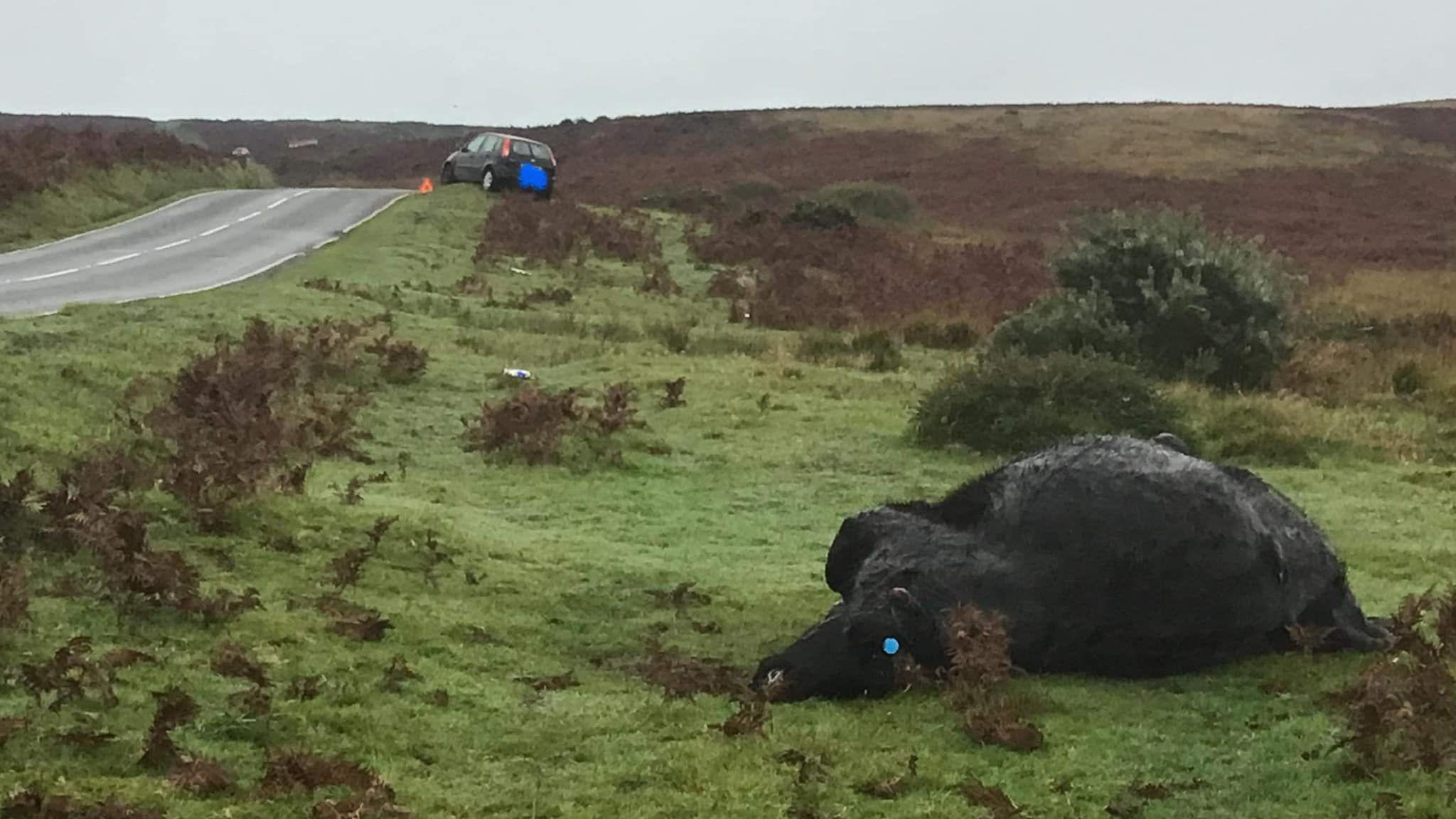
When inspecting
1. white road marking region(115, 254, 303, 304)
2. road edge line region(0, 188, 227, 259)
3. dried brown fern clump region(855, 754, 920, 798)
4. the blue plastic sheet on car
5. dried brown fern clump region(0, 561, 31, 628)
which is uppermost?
the blue plastic sheet on car

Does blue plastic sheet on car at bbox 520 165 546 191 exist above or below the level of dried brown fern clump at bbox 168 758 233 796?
Answer: above

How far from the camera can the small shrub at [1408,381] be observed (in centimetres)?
1928

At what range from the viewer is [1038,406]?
48.5 ft

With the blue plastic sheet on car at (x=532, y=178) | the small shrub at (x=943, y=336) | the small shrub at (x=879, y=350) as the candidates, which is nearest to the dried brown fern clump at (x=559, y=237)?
the blue plastic sheet on car at (x=532, y=178)

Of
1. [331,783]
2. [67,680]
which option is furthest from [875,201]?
[331,783]

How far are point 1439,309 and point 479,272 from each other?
1746 cm

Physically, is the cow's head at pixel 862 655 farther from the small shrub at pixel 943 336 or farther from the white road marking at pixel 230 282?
the small shrub at pixel 943 336

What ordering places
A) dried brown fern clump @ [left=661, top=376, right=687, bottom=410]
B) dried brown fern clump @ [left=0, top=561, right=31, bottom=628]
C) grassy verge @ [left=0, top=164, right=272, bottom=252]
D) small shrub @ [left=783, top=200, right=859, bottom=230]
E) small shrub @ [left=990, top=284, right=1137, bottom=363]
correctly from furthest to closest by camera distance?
small shrub @ [left=783, top=200, right=859, bottom=230], grassy verge @ [left=0, top=164, right=272, bottom=252], small shrub @ [left=990, top=284, right=1137, bottom=363], dried brown fern clump @ [left=661, top=376, right=687, bottom=410], dried brown fern clump @ [left=0, top=561, right=31, bottom=628]

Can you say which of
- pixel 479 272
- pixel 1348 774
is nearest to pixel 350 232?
pixel 479 272

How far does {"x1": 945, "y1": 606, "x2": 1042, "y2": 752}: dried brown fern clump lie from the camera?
20.3ft

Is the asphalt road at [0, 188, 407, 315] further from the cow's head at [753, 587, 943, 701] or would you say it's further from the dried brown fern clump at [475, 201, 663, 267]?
the cow's head at [753, 587, 943, 701]

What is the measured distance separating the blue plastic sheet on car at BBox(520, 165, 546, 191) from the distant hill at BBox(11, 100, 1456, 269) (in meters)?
7.29

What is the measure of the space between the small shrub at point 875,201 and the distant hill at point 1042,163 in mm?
1046

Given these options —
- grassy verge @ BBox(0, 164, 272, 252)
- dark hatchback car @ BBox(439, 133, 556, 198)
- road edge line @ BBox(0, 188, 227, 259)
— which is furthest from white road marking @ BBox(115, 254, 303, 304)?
dark hatchback car @ BBox(439, 133, 556, 198)
